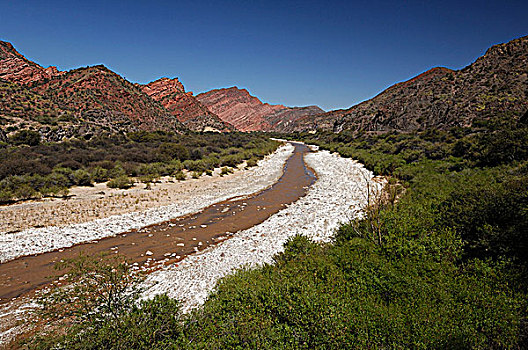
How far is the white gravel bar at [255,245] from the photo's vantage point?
19.7 ft

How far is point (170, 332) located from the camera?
3.70 meters

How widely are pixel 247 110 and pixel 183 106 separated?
230 feet

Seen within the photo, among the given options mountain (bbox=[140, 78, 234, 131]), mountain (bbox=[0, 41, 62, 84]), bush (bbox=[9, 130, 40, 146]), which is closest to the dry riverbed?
bush (bbox=[9, 130, 40, 146])

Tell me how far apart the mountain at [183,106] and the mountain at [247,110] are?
47481mm

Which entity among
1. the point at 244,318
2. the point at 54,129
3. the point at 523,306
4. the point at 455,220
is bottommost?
the point at 244,318

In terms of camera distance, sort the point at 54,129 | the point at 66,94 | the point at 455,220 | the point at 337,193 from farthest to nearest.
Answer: the point at 66,94 → the point at 54,129 → the point at 337,193 → the point at 455,220

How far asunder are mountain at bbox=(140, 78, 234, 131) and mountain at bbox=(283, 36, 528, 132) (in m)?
50.2

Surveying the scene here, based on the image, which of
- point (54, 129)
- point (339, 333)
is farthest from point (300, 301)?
point (54, 129)

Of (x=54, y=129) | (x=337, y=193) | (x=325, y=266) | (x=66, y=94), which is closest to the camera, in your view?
(x=325, y=266)

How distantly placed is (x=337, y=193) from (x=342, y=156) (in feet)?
64.6

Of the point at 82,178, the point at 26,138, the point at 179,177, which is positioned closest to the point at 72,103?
the point at 26,138

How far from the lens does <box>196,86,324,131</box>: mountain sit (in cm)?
13562

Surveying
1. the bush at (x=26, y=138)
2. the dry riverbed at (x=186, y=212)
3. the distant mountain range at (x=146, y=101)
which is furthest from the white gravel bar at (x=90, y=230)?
the distant mountain range at (x=146, y=101)

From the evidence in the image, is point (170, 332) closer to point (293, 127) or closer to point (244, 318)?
point (244, 318)
